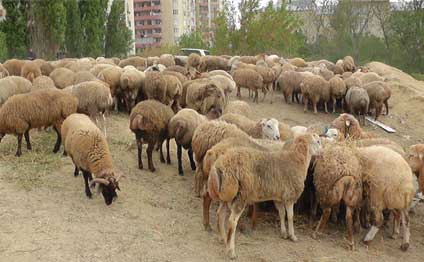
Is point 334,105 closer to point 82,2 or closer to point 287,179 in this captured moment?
point 287,179

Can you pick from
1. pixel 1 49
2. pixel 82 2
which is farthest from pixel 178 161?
pixel 82 2

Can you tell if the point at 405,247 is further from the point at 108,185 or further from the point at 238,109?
the point at 238,109

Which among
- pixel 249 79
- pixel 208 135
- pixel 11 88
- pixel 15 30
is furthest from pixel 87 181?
pixel 15 30

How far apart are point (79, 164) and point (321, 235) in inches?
147

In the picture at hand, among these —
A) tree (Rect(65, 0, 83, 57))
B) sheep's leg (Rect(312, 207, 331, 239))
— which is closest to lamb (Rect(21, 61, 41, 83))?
sheep's leg (Rect(312, 207, 331, 239))

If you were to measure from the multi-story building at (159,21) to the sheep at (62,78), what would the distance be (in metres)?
62.3

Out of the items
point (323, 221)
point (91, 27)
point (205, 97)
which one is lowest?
point (323, 221)

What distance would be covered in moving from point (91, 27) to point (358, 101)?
80.7ft

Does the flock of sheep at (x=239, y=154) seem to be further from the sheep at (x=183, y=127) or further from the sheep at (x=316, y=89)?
the sheep at (x=316, y=89)

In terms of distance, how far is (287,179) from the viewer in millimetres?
6348

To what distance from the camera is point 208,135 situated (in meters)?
7.62

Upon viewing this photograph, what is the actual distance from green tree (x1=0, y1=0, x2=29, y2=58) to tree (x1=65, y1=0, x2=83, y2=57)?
170 inches

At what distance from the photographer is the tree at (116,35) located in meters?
38.3

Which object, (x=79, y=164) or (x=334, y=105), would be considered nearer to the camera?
(x=79, y=164)
